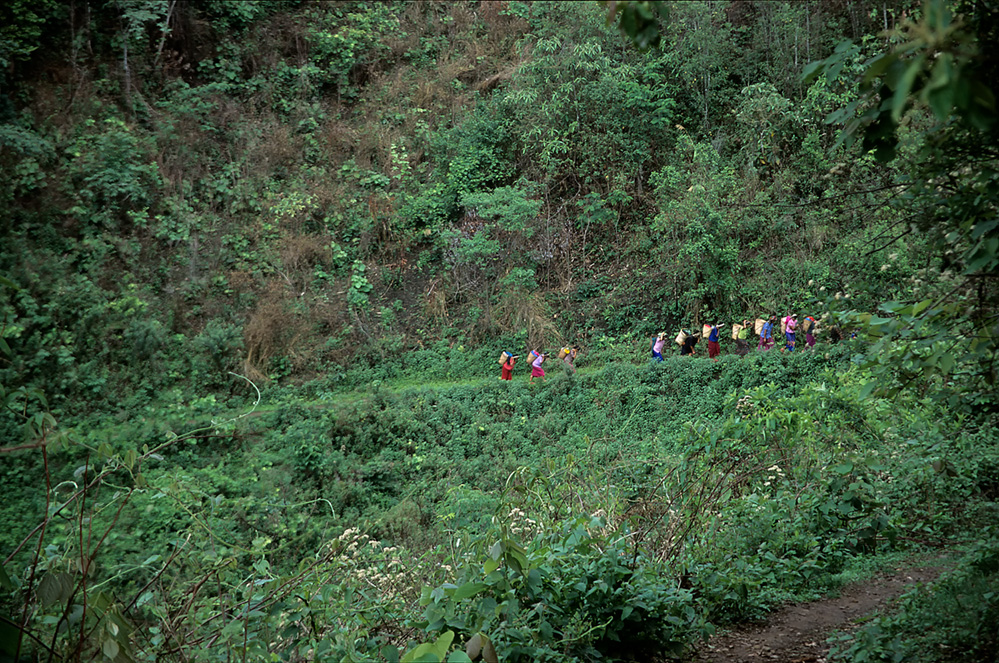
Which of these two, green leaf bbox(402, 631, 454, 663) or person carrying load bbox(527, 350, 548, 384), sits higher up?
green leaf bbox(402, 631, 454, 663)

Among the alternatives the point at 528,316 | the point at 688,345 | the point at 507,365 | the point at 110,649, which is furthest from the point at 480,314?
the point at 110,649

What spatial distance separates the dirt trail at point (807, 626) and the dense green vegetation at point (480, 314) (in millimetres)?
137

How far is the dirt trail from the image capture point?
287 cm

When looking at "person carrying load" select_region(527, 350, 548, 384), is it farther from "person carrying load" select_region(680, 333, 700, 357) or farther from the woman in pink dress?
"person carrying load" select_region(680, 333, 700, 357)

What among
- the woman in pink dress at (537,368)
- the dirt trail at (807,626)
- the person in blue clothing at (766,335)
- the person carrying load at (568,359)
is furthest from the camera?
the woman in pink dress at (537,368)

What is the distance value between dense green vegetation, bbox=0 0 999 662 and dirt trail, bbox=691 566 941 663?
14 cm

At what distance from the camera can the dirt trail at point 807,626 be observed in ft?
9.41

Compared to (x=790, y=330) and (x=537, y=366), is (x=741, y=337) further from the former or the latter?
(x=537, y=366)

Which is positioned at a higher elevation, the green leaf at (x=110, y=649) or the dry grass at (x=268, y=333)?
the green leaf at (x=110, y=649)

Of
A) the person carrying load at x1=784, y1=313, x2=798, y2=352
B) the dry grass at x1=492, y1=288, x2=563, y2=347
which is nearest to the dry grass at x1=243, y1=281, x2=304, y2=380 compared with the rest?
the dry grass at x1=492, y1=288, x2=563, y2=347

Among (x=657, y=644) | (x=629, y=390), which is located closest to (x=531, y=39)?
(x=629, y=390)

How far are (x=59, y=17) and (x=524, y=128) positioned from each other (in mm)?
11700

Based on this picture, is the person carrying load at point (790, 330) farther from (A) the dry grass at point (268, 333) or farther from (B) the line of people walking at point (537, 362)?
(A) the dry grass at point (268, 333)

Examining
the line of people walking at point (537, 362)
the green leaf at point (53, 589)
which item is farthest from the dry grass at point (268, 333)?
the green leaf at point (53, 589)
